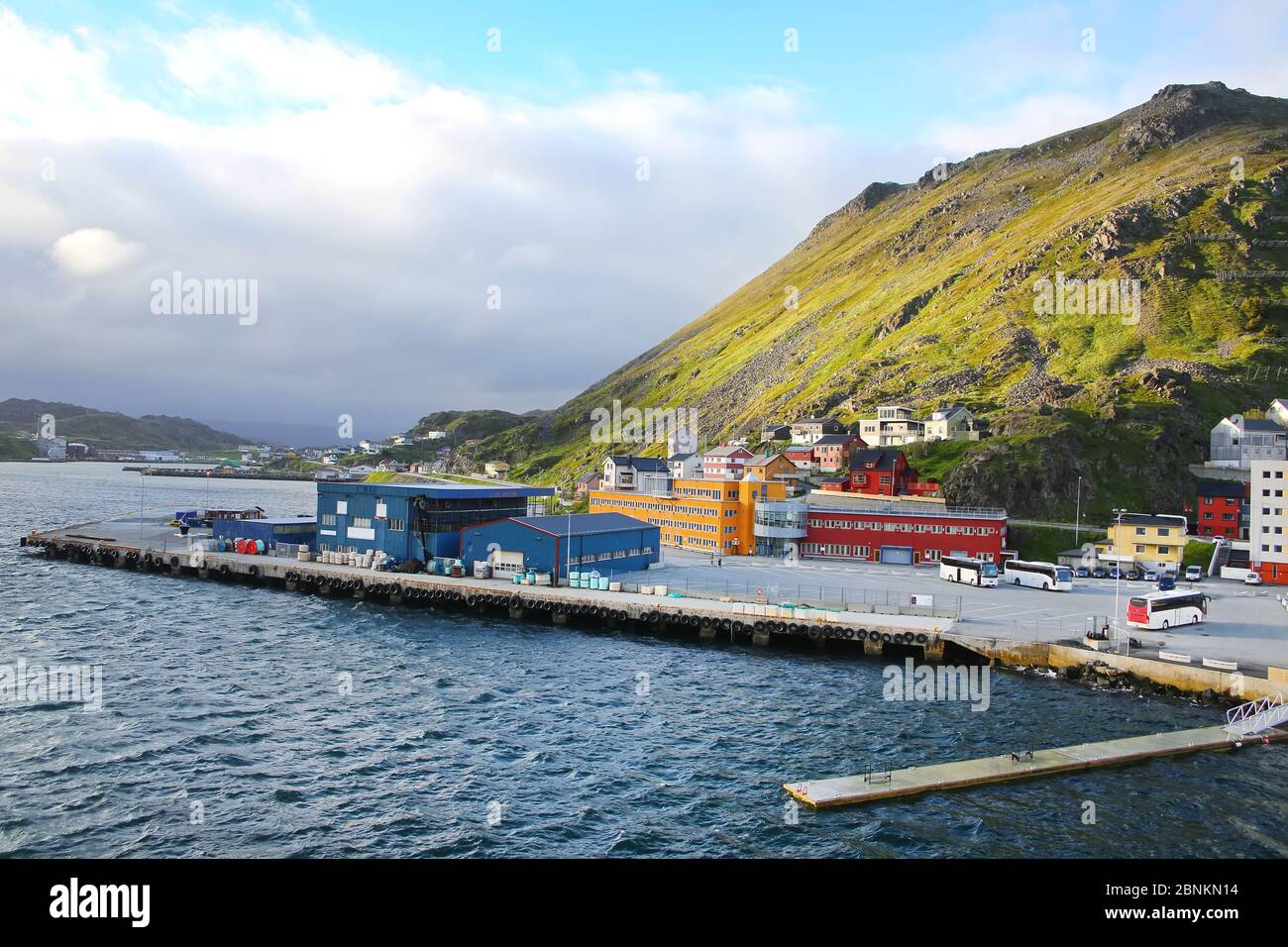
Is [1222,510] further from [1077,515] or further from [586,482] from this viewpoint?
[586,482]

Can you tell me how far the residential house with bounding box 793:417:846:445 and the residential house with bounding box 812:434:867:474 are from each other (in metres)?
7.01

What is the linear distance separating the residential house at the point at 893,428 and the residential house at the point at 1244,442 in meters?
35.7

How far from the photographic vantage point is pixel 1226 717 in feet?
127

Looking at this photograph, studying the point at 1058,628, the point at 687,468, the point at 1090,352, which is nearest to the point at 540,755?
the point at 1058,628

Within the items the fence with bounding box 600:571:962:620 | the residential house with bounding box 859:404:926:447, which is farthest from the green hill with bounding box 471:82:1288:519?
the fence with bounding box 600:571:962:620

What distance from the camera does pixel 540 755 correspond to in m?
34.8

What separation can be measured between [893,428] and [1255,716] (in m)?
89.9

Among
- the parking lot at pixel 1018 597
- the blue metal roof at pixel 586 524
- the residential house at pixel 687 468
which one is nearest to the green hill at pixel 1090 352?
the parking lot at pixel 1018 597

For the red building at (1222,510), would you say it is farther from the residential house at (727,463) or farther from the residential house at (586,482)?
the residential house at (586,482)

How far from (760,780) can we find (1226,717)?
23512 mm

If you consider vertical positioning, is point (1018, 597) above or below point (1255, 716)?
above

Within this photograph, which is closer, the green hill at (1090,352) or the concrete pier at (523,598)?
the concrete pier at (523,598)

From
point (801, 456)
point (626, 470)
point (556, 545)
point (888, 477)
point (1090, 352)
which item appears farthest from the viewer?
point (1090, 352)

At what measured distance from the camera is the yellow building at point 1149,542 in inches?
3118
